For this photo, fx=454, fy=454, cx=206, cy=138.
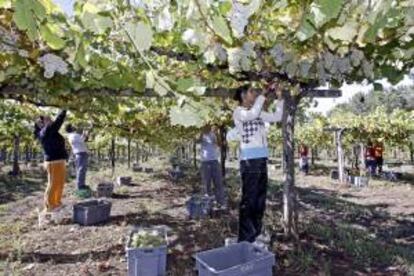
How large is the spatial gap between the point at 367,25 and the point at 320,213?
29.8 feet

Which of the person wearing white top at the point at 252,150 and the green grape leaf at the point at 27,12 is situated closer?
the green grape leaf at the point at 27,12

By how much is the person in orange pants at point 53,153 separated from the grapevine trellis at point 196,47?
2.07 meters

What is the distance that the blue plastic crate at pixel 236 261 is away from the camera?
158 inches

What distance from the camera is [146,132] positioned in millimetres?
13422

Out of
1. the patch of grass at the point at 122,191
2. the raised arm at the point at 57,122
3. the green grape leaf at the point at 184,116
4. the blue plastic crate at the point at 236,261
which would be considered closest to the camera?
the green grape leaf at the point at 184,116

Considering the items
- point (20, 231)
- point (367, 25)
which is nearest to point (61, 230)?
point (20, 231)

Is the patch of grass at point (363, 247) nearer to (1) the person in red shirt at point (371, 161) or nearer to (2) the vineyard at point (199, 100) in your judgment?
(2) the vineyard at point (199, 100)

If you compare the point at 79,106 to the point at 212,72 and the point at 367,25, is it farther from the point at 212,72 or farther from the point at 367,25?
the point at 367,25

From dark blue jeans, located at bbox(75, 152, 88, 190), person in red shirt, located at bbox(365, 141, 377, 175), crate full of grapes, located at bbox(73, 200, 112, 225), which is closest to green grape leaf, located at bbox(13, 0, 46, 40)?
crate full of grapes, located at bbox(73, 200, 112, 225)

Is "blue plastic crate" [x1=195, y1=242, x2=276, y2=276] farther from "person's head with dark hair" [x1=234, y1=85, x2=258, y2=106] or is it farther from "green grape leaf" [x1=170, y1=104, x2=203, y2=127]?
"green grape leaf" [x1=170, y1=104, x2=203, y2=127]

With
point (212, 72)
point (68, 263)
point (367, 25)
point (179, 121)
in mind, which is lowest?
point (68, 263)

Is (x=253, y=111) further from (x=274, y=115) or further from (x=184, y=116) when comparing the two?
(x=184, y=116)

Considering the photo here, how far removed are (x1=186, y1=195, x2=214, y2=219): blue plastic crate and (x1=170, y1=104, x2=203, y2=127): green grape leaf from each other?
7.51 meters

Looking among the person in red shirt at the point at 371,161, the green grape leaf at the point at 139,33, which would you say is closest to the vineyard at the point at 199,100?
the green grape leaf at the point at 139,33
